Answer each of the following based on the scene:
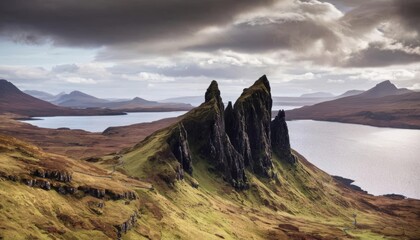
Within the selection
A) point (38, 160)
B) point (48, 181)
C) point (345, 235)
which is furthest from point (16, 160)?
point (345, 235)

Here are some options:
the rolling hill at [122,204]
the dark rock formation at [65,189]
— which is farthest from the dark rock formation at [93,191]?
the dark rock formation at [65,189]

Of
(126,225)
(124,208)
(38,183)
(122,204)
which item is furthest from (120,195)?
(38,183)

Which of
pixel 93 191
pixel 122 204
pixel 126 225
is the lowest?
pixel 126 225

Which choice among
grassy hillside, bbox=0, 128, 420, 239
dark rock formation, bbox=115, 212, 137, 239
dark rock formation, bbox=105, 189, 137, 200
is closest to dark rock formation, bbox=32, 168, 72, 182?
grassy hillside, bbox=0, 128, 420, 239

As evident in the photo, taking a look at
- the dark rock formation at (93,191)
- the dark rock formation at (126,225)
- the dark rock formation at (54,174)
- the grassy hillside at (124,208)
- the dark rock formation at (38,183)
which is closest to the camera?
the grassy hillside at (124,208)

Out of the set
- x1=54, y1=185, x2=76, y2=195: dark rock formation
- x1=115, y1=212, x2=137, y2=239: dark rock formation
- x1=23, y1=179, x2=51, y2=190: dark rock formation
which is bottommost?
x1=115, y1=212, x2=137, y2=239: dark rock formation

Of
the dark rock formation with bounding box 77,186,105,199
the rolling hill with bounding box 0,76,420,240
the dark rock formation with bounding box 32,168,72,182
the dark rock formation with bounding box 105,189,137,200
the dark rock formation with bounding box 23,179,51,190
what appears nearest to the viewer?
the rolling hill with bounding box 0,76,420,240

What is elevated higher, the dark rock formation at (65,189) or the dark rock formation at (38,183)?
the dark rock formation at (38,183)

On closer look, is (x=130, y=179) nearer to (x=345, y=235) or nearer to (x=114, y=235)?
(x=114, y=235)

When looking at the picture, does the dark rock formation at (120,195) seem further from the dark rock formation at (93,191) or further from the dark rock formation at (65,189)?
the dark rock formation at (65,189)

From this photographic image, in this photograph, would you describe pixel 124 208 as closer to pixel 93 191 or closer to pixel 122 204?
pixel 122 204

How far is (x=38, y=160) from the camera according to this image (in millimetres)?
116125

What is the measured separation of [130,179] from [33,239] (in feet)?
256

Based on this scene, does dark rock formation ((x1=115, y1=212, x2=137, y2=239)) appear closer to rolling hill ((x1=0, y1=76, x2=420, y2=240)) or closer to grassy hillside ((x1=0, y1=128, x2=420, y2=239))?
rolling hill ((x1=0, y1=76, x2=420, y2=240))
